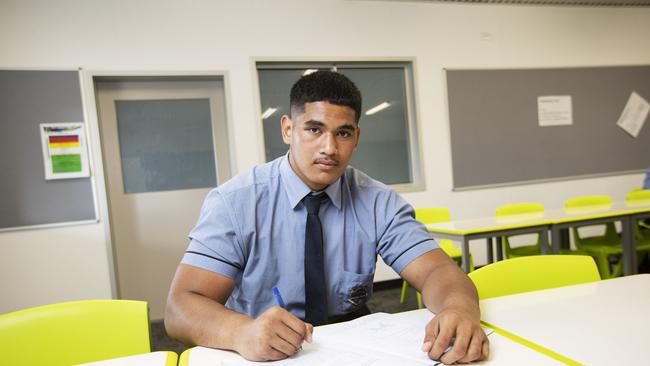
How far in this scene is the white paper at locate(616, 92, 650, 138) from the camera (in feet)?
14.9

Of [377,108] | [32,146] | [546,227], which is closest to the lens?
[546,227]

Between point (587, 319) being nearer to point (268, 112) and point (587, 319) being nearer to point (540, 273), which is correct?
point (540, 273)

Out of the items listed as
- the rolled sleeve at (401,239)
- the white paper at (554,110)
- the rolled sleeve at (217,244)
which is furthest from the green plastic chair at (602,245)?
the rolled sleeve at (217,244)

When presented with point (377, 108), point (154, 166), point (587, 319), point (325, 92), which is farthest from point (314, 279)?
point (377, 108)

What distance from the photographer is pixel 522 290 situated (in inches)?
51.3

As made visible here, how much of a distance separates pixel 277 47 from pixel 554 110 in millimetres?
3021

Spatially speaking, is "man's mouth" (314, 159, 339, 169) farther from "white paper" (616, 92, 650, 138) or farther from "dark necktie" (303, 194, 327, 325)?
"white paper" (616, 92, 650, 138)

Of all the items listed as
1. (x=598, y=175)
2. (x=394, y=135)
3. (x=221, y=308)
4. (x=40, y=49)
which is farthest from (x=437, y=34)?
(x=221, y=308)

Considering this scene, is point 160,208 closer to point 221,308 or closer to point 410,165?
point 410,165

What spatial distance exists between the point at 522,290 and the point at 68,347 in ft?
4.32

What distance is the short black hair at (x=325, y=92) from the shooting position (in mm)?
1192

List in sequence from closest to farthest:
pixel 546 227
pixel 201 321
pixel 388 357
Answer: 1. pixel 388 357
2. pixel 201 321
3. pixel 546 227

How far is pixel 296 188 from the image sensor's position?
4.09 feet

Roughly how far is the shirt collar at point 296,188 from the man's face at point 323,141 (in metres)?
0.03
